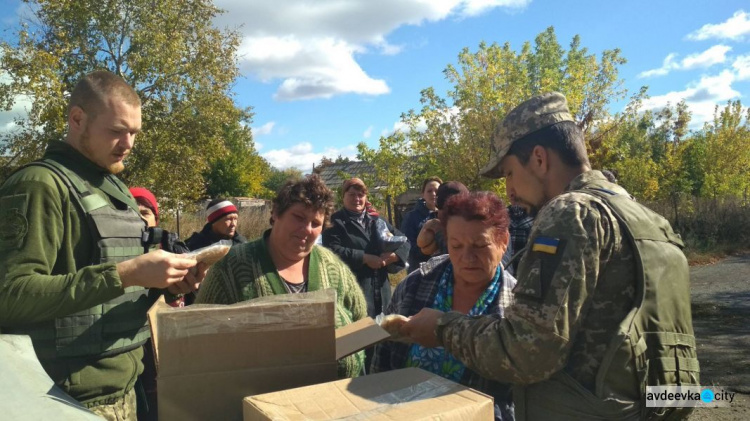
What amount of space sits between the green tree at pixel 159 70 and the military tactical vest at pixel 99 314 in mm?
12946

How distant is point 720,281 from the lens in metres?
12.0

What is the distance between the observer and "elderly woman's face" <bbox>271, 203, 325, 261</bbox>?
257cm

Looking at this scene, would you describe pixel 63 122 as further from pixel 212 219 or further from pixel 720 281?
pixel 720 281

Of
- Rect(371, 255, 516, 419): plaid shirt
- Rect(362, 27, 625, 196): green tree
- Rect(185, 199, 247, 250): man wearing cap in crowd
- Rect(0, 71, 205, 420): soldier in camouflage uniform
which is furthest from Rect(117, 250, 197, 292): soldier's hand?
Rect(362, 27, 625, 196): green tree

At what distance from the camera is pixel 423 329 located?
69.8 inches

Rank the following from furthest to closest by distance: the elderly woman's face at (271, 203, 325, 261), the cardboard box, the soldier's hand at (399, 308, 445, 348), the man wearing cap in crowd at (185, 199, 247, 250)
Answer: the man wearing cap in crowd at (185, 199, 247, 250) → the elderly woman's face at (271, 203, 325, 261) → the soldier's hand at (399, 308, 445, 348) → the cardboard box

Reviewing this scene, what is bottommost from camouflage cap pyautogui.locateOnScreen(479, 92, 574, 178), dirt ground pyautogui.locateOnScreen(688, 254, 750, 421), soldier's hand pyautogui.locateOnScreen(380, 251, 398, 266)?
dirt ground pyautogui.locateOnScreen(688, 254, 750, 421)

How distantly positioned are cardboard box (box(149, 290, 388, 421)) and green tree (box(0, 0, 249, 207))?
45.0 ft

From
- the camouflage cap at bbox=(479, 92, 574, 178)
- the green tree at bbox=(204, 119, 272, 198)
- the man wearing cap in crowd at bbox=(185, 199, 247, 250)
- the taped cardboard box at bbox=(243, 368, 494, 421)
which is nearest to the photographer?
the taped cardboard box at bbox=(243, 368, 494, 421)

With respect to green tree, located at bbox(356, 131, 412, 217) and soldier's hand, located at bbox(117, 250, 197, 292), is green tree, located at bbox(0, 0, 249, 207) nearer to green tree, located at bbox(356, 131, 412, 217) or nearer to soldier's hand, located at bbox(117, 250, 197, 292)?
green tree, located at bbox(356, 131, 412, 217)

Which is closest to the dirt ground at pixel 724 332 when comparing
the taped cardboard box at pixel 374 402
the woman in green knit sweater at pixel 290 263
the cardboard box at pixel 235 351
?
the woman in green knit sweater at pixel 290 263

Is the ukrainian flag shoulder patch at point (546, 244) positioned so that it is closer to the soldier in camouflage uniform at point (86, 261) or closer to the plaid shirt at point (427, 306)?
the plaid shirt at point (427, 306)

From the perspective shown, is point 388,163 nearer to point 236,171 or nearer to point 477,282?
point 477,282

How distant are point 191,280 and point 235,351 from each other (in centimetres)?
78
